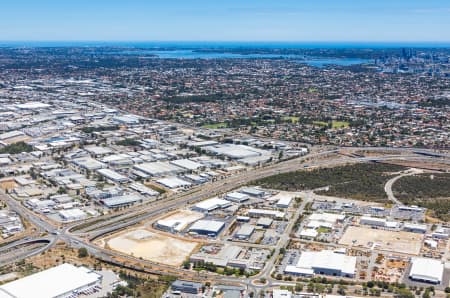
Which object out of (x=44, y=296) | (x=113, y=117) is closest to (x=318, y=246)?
(x=44, y=296)

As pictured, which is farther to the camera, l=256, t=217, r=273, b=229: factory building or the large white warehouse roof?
l=256, t=217, r=273, b=229: factory building

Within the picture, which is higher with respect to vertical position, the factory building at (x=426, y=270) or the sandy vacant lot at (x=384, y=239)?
the factory building at (x=426, y=270)

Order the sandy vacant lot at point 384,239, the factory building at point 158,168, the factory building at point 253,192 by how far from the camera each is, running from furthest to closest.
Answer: the factory building at point 158,168 → the factory building at point 253,192 → the sandy vacant lot at point 384,239

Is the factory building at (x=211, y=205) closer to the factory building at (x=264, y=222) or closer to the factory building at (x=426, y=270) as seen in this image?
the factory building at (x=264, y=222)

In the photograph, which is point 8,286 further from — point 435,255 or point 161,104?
point 161,104

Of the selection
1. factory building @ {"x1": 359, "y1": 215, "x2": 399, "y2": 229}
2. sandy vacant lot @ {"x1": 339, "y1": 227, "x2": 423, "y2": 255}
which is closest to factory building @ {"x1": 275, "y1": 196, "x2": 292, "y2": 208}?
factory building @ {"x1": 359, "y1": 215, "x2": 399, "y2": 229}

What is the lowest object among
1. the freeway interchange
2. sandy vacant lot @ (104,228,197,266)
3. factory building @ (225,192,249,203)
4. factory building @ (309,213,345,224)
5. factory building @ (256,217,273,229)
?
sandy vacant lot @ (104,228,197,266)

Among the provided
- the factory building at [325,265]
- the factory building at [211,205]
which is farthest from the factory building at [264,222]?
the factory building at [325,265]

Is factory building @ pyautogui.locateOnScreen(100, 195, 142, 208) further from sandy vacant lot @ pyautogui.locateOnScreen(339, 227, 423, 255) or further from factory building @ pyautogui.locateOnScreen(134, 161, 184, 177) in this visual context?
sandy vacant lot @ pyautogui.locateOnScreen(339, 227, 423, 255)
